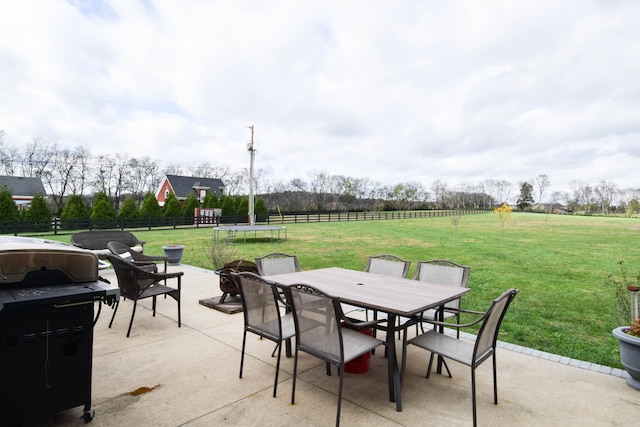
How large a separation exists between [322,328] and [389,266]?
1.99m

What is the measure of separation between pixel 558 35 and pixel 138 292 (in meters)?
10.5

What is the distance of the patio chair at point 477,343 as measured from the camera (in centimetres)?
224

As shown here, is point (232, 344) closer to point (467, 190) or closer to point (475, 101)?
point (475, 101)

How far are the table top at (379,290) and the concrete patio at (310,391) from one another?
0.73 metres

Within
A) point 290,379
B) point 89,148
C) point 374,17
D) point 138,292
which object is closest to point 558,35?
point 374,17

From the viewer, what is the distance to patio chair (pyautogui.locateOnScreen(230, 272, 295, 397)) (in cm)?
264

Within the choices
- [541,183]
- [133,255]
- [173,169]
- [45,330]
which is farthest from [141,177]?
[541,183]

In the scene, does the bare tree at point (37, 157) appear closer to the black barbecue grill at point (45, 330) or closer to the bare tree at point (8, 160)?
the bare tree at point (8, 160)

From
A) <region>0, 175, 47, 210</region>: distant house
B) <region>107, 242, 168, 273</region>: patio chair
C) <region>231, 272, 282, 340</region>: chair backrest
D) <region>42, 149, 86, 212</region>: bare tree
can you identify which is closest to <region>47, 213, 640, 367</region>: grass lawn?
<region>107, 242, 168, 273</region>: patio chair

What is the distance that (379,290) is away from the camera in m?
3.06

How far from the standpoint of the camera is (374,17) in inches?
288

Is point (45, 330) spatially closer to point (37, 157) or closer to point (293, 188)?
point (37, 157)

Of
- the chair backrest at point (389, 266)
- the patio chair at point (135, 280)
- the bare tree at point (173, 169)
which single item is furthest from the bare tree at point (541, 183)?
the patio chair at point (135, 280)

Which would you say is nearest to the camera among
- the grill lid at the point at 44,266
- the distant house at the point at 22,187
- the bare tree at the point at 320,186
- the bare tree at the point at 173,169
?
the grill lid at the point at 44,266
